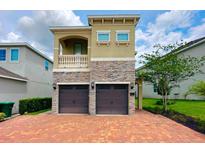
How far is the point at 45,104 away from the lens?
1638cm

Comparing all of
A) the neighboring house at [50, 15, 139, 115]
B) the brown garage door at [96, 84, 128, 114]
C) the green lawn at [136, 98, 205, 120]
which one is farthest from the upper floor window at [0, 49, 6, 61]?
the green lawn at [136, 98, 205, 120]

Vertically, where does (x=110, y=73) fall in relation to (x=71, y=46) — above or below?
below

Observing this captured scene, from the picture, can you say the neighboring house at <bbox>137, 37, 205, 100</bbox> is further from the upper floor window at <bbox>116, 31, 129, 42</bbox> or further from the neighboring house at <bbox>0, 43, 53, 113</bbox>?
the neighboring house at <bbox>0, 43, 53, 113</bbox>

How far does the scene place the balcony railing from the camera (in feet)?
41.8

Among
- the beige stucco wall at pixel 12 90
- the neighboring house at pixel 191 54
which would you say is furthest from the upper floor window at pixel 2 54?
the neighboring house at pixel 191 54

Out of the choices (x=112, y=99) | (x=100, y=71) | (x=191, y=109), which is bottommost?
(x=191, y=109)

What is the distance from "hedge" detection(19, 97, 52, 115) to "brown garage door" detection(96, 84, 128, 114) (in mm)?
5678

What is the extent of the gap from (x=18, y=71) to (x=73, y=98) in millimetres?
6430

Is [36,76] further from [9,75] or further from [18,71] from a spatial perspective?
[9,75]

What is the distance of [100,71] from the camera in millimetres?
12102

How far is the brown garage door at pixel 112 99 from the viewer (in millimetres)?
12117

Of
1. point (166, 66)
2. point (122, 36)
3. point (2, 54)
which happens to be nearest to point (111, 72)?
point (122, 36)

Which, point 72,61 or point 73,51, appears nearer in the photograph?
point 72,61
